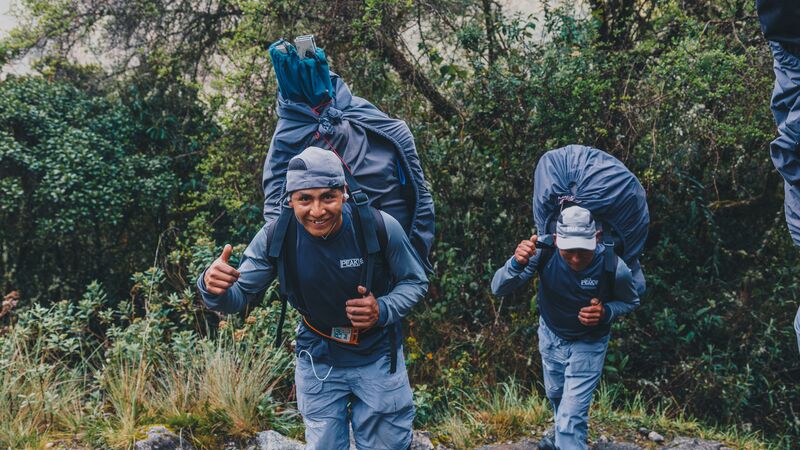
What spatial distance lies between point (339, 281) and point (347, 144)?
100 cm

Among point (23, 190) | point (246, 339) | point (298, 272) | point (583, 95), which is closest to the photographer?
point (298, 272)

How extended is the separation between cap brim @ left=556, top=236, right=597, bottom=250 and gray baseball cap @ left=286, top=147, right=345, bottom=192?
62.1 inches

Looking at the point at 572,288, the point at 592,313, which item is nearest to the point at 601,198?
the point at 572,288

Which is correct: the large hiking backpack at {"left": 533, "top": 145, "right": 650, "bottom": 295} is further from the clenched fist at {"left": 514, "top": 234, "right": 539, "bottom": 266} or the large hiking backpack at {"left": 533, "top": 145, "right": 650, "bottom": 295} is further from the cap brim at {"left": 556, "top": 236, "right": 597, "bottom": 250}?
the clenched fist at {"left": 514, "top": 234, "right": 539, "bottom": 266}

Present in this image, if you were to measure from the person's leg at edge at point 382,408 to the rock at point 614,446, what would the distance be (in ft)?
7.64

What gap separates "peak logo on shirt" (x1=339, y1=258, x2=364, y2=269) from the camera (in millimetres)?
3318

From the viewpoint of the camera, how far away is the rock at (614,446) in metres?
5.36

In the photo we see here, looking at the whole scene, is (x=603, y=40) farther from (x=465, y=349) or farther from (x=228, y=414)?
(x=228, y=414)

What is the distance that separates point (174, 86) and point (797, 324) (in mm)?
7720

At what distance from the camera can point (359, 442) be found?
3643 mm

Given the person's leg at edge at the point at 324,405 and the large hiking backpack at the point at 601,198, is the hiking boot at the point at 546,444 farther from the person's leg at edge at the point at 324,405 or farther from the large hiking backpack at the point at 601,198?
the person's leg at edge at the point at 324,405

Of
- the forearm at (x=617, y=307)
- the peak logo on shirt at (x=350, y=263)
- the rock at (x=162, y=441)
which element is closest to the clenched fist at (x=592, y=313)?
the forearm at (x=617, y=307)

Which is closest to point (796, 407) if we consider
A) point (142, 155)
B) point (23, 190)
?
point (142, 155)

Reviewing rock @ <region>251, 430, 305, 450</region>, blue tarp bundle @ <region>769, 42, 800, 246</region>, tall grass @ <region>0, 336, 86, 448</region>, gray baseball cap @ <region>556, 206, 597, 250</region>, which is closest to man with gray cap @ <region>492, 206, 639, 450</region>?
gray baseball cap @ <region>556, 206, 597, 250</region>
